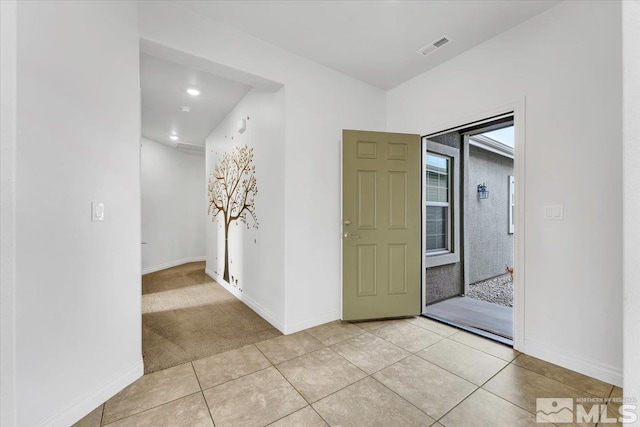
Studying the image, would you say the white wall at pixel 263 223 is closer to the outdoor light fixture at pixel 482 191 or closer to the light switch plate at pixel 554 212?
the light switch plate at pixel 554 212

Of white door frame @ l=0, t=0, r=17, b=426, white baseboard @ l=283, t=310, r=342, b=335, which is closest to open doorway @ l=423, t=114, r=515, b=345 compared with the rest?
white baseboard @ l=283, t=310, r=342, b=335

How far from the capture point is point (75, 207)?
1.51 m

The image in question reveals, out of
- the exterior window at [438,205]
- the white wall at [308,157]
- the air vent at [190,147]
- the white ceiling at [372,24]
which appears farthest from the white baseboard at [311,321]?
the air vent at [190,147]

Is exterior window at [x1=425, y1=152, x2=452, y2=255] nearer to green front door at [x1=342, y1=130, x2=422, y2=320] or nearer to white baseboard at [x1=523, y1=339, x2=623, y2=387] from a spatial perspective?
green front door at [x1=342, y1=130, x2=422, y2=320]

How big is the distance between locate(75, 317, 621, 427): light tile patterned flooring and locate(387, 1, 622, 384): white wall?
1.01 ft

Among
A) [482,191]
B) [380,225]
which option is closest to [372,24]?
[380,225]

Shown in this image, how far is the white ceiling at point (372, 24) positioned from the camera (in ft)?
6.79

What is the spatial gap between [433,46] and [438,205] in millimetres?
2202

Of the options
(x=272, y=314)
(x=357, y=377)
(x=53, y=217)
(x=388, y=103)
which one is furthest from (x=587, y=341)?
(x=53, y=217)

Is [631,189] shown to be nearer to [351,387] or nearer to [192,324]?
[351,387]

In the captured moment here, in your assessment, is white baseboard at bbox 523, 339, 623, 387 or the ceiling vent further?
the ceiling vent

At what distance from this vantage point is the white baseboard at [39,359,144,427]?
4.57ft

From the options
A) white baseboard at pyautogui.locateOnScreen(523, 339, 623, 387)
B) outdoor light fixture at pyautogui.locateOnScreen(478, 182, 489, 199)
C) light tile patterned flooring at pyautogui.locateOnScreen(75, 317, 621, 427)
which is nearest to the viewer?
light tile patterned flooring at pyautogui.locateOnScreen(75, 317, 621, 427)

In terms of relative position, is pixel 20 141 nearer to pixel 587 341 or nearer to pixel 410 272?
pixel 410 272
